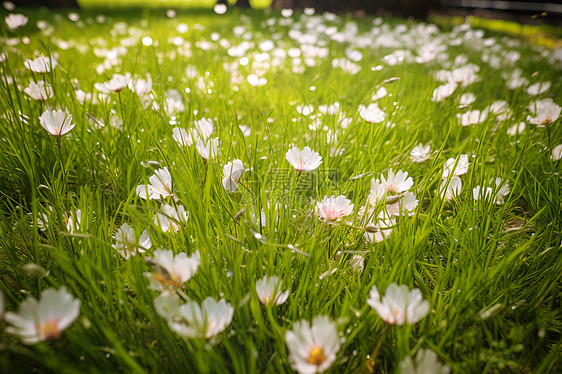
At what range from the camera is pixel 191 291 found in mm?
724

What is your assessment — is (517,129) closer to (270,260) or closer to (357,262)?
(357,262)

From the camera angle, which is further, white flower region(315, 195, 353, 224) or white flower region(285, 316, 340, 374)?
white flower region(315, 195, 353, 224)

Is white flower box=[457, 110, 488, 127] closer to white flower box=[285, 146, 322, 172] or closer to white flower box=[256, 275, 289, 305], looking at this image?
white flower box=[285, 146, 322, 172]

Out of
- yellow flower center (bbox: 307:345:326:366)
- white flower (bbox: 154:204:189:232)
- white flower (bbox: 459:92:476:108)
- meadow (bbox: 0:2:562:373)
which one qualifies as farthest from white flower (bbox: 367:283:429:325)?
white flower (bbox: 459:92:476:108)

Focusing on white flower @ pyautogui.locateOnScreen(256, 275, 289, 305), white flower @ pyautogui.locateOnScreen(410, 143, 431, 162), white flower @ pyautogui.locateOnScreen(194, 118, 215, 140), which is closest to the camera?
white flower @ pyautogui.locateOnScreen(256, 275, 289, 305)

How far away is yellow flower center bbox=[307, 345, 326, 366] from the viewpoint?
21.4 inches

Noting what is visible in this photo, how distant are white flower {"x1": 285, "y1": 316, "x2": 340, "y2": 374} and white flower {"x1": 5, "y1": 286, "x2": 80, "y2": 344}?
336mm

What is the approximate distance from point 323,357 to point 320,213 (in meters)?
0.34

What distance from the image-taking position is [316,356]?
0.55 m

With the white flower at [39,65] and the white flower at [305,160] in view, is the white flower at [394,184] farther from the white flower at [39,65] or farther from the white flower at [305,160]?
the white flower at [39,65]

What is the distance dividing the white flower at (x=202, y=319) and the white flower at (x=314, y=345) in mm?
112

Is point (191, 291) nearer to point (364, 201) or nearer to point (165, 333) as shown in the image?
point (165, 333)

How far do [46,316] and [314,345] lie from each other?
0.42 m

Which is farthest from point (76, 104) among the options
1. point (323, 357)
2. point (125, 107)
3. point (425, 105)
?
point (425, 105)
